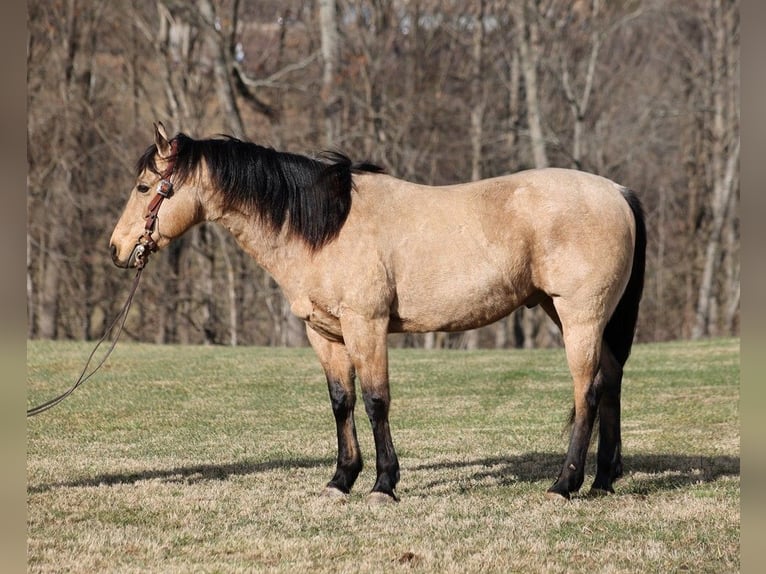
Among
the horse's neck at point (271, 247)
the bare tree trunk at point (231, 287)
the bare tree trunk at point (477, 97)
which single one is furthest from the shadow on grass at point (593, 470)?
the bare tree trunk at point (477, 97)

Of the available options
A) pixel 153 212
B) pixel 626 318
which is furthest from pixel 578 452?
pixel 153 212

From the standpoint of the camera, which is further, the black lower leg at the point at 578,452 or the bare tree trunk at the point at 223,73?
the bare tree trunk at the point at 223,73

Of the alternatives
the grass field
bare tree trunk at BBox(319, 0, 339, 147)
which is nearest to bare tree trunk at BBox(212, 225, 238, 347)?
bare tree trunk at BBox(319, 0, 339, 147)

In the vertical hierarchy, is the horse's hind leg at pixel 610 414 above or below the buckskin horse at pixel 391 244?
below

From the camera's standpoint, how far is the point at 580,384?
6551 mm

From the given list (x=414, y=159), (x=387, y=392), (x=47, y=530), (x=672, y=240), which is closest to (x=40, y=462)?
(x=47, y=530)

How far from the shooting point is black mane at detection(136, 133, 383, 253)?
6.53m

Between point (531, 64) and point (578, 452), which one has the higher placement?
point (531, 64)

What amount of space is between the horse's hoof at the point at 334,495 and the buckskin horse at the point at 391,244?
0.02 m

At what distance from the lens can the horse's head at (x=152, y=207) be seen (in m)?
6.50

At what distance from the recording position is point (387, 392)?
650 cm

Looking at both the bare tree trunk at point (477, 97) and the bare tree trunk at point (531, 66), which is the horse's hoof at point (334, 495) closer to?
the bare tree trunk at point (531, 66)

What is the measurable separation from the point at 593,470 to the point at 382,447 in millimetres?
1968

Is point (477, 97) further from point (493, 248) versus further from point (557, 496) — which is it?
point (557, 496)
